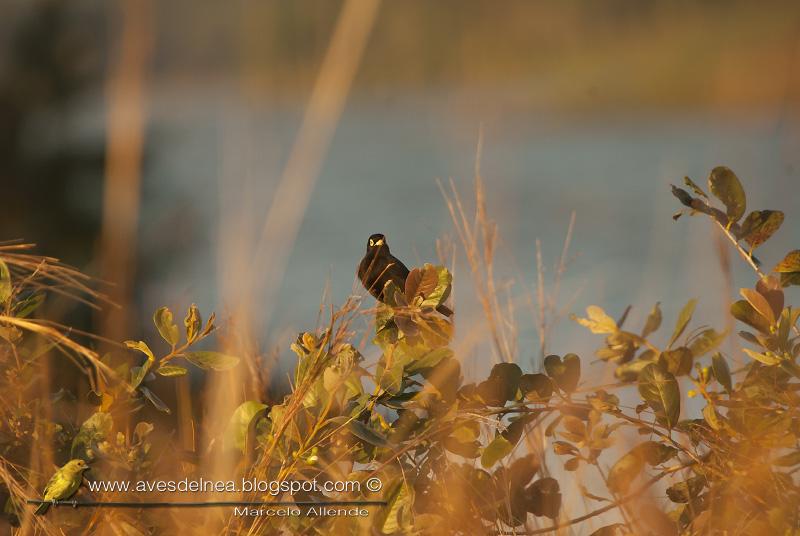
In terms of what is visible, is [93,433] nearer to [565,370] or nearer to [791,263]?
[565,370]

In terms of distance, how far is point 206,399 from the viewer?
1725mm

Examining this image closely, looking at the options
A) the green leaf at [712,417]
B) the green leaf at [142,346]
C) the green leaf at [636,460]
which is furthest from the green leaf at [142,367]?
the green leaf at [712,417]

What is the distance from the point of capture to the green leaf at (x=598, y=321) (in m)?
1.61

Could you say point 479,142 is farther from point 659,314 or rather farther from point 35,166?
point 35,166

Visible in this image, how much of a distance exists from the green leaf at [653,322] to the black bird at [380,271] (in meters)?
0.39

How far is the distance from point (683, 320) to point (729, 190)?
22cm

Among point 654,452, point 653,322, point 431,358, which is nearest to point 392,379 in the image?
point 431,358

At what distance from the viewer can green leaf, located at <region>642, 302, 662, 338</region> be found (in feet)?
5.47

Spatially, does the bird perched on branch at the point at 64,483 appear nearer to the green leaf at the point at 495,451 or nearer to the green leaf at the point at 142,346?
the green leaf at the point at 142,346

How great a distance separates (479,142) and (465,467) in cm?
71

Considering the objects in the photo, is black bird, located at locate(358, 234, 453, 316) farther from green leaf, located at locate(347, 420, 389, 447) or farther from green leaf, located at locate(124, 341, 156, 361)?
green leaf, located at locate(124, 341, 156, 361)

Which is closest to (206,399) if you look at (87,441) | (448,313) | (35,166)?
(87,441)

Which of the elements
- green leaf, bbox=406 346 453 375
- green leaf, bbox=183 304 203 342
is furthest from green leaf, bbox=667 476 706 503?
green leaf, bbox=183 304 203 342

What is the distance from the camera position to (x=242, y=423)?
1.46m
